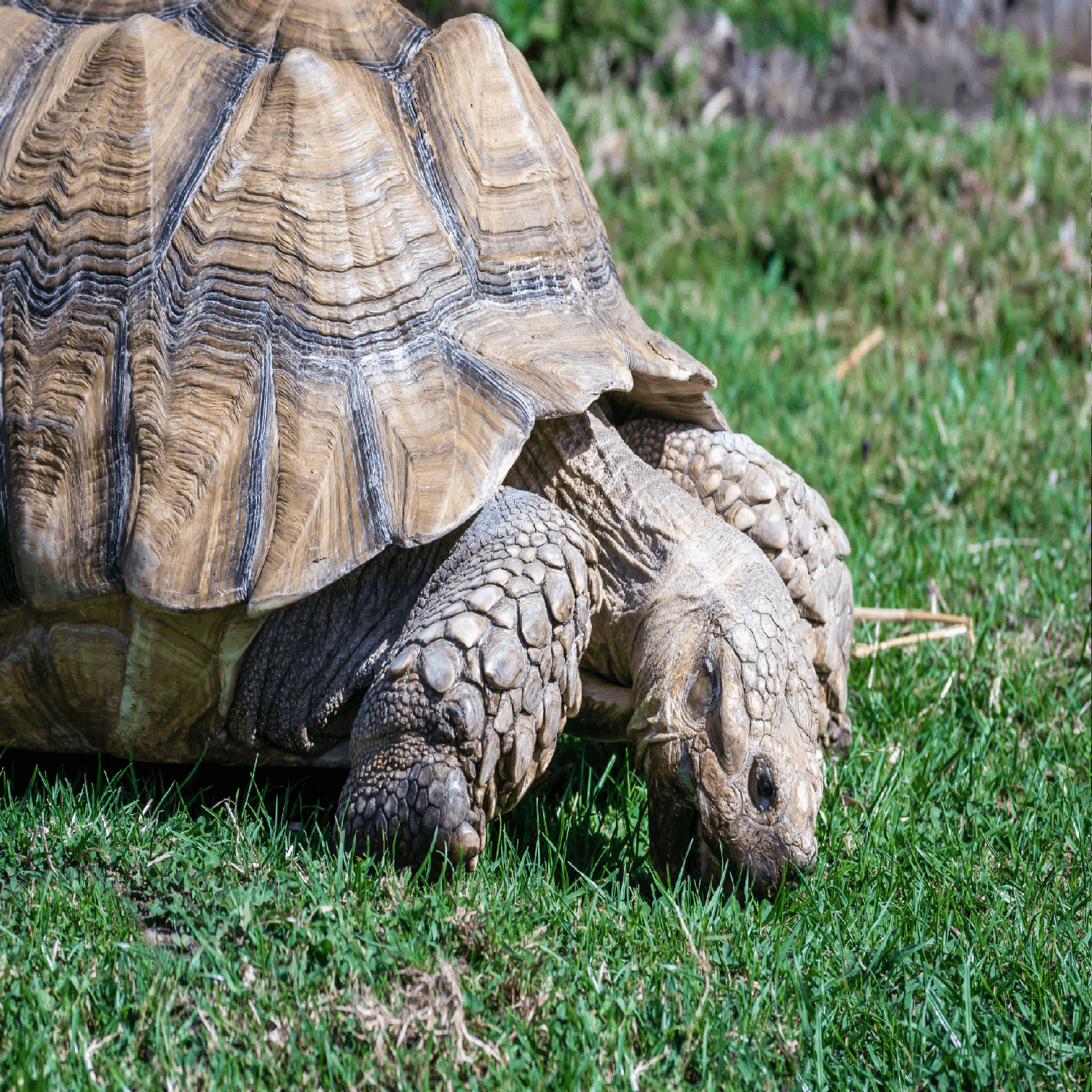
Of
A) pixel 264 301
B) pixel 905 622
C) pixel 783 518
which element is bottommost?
pixel 905 622

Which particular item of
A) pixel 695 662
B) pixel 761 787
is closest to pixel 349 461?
pixel 695 662

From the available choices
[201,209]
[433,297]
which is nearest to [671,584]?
[433,297]

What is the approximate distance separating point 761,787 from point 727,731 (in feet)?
0.42

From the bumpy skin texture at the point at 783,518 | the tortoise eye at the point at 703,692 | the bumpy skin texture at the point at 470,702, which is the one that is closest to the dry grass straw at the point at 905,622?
the bumpy skin texture at the point at 783,518

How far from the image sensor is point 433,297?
2.37m

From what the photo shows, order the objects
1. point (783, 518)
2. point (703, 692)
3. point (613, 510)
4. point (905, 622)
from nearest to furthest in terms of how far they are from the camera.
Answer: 1. point (703, 692)
2. point (613, 510)
3. point (783, 518)
4. point (905, 622)

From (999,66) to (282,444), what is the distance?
6.05m

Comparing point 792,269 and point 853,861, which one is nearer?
point 853,861

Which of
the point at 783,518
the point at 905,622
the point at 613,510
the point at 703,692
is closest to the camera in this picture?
the point at 703,692

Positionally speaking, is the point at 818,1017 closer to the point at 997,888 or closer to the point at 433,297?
the point at 997,888

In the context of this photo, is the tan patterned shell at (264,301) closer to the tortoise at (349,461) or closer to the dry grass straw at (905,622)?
the tortoise at (349,461)

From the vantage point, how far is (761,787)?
2240 millimetres

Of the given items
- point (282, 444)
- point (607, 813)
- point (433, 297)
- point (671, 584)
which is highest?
point (433, 297)

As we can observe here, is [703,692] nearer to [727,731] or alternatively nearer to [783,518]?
[727,731]
